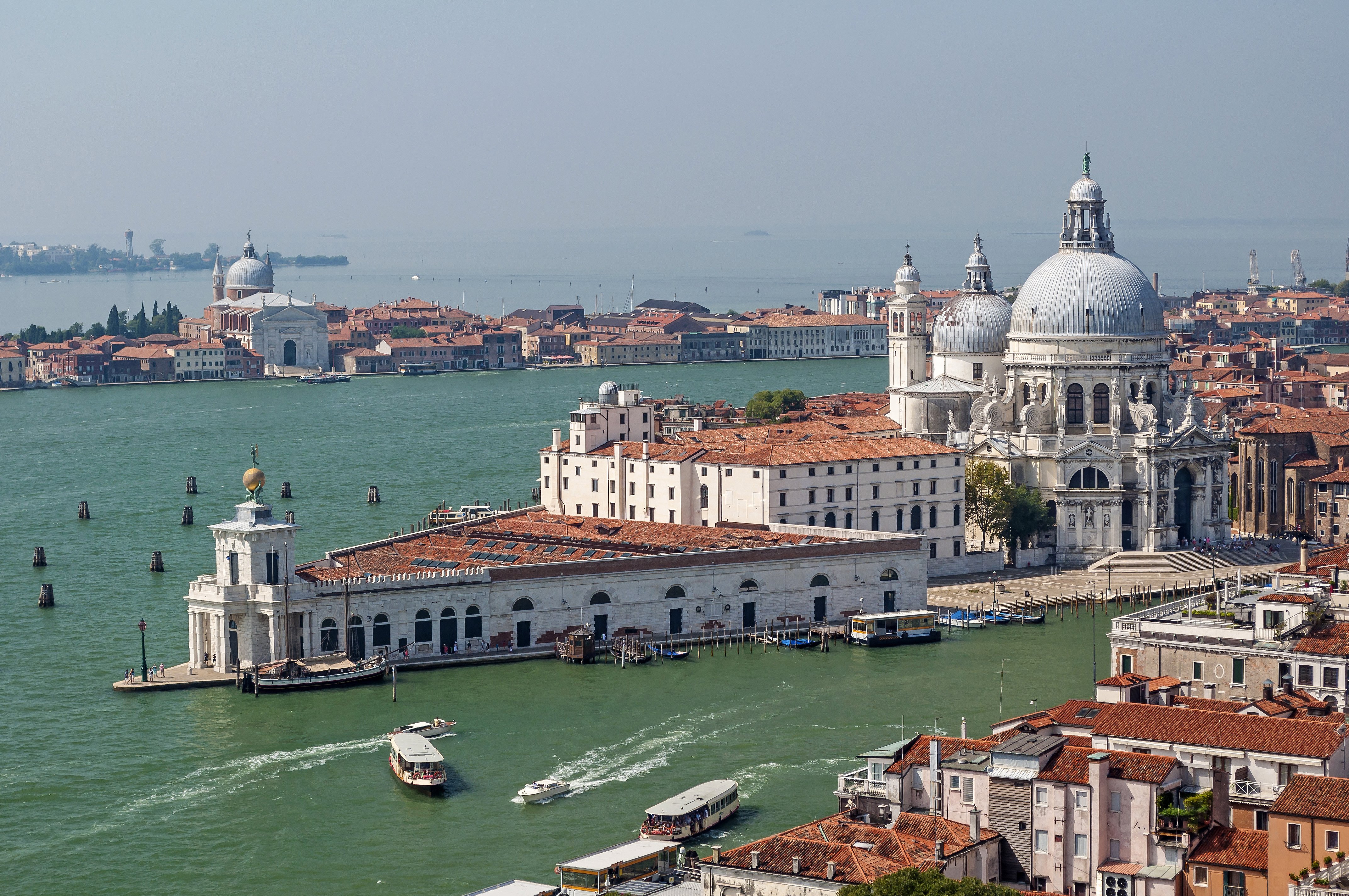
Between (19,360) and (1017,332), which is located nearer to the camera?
(1017,332)

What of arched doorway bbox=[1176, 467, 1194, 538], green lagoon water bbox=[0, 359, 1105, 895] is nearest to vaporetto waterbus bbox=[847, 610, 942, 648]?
green lagoon water bbox=[0, 359, 1105, 895]

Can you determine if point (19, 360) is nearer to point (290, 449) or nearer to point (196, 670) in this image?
point (290, 449)

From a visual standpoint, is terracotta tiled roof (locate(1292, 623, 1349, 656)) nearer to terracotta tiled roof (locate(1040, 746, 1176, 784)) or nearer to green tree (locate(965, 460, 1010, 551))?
terracotta tiled roof (locate(1040, 746, 1176, 784))

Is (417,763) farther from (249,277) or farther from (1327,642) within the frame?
(249,277)

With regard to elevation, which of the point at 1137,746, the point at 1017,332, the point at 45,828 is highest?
the point at 1017,332

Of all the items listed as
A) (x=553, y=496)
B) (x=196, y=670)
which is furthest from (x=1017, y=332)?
(x=196, y=670)

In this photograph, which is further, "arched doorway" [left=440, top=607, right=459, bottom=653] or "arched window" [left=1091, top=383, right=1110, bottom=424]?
"arched window" [left=1091, top=383, right=1110, bottom=424]

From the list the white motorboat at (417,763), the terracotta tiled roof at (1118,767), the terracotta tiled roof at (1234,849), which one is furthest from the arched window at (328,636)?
the terracotta tiled roof at (1234,849)

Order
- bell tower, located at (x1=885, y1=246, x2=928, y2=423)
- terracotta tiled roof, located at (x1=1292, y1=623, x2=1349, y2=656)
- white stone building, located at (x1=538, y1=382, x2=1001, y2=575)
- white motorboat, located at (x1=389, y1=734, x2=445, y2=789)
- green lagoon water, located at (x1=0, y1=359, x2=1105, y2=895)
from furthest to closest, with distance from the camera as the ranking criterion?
bell tower, located at (x1=885, y1=246, x2=928, y2=423) < white stone building, located at (x1=538, y1=382, x2=1001, y2=575) < white motorboat, located at (x1=389, y1=734, x2=445, y2=789) < green lagoon water, located at (x1=0, y1=359, x2=1105, y2=895) < terracotta tiled roof, located at (x1=1292, y1=623, x2=1349, y2=656)
